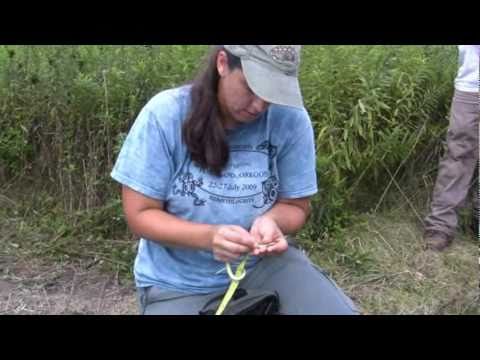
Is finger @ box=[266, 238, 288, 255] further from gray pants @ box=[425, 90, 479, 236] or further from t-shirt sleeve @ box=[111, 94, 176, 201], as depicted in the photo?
gray pants @ box=[425, 90, 479, 236]

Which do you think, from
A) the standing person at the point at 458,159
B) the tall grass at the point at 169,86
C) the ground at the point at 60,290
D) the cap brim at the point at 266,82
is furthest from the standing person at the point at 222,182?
the standing person at the point at 458,159

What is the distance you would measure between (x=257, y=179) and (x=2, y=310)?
5.46 feet

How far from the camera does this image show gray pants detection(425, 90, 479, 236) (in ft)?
9.87

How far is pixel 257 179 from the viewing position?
1.70 meters

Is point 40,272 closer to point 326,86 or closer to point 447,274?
point 326,86

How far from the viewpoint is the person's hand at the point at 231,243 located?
58.4 inches

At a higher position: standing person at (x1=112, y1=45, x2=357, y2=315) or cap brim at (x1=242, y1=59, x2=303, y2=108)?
cap brim at (x1=242, y1=59, x2=303, y2=108)

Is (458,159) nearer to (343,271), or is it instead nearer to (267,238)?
(343,271)

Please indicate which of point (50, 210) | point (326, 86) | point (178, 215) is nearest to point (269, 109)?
point (178, 215)

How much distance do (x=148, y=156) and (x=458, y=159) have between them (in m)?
2.09

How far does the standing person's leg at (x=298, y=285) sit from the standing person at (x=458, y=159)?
1.65m

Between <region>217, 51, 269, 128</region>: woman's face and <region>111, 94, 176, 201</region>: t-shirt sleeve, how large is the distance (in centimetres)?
15

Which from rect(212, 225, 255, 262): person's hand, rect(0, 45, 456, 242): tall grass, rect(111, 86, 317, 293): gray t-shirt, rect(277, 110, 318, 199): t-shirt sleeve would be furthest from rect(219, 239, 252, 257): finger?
rect(0, 45, 456, 242): tall grass

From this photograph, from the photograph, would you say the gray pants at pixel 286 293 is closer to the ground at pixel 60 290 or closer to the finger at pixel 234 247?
the finger at pixel 234 247
